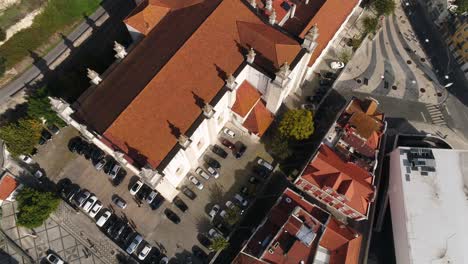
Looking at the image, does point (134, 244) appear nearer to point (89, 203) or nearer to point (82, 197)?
point (89, 203)

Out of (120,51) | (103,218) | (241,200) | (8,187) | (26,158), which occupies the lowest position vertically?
(8,187)

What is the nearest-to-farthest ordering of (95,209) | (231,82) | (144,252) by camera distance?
(231,82), (144,252), (95,209)

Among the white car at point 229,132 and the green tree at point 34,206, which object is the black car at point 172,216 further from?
the green tree at point 34,206

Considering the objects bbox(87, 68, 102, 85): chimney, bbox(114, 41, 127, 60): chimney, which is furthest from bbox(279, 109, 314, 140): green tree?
bbox(87, 68, 102, 85): chimney

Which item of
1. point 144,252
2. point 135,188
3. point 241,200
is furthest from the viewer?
point 241,200

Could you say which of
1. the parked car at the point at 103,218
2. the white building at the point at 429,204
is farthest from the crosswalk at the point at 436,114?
the parked car at the point at 103,218

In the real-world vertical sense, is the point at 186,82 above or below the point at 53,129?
above

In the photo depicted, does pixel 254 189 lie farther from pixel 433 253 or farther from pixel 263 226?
pixel 433 253

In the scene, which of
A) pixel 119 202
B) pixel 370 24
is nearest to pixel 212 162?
pixel 119 202
